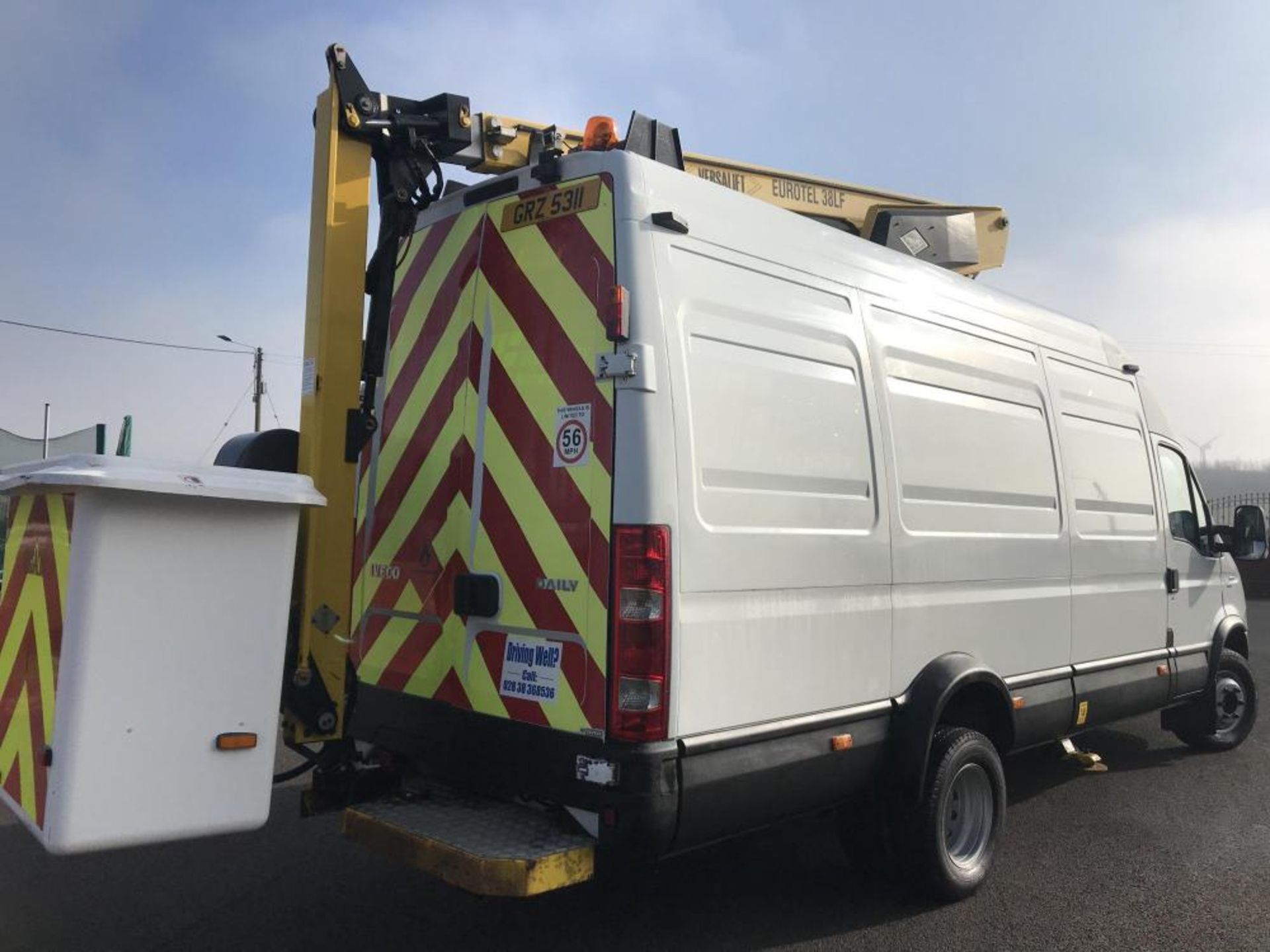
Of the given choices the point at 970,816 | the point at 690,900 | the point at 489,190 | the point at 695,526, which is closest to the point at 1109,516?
the point at 970,816

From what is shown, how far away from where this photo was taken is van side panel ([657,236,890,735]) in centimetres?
331

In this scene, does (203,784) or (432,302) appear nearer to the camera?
(203,784)

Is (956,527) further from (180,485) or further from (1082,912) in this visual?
(180,485)

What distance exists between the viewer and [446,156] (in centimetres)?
421

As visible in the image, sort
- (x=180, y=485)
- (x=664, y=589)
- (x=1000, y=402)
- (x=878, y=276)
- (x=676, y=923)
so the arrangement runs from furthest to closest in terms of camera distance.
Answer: (x=1000, y=402) < (x=878, y=276) < (x=676, y=923) < (x=664, y=589) < (x=180, y=485)

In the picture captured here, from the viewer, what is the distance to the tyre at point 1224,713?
677 centimetres

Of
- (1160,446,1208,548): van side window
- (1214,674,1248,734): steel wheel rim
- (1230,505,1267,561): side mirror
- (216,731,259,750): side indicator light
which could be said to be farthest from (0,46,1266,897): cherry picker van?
(1214,674,1248,734): steel wheel rim

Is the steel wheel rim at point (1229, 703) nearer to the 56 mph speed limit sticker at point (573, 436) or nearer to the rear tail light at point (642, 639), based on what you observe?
the rear tail light at point (642, 639)

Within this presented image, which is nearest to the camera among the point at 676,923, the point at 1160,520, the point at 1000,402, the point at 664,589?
the point at 664,589

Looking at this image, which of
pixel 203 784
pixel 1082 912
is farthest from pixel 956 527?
pixel 203 784

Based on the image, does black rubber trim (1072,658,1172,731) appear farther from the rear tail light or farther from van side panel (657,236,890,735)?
the rear tail light

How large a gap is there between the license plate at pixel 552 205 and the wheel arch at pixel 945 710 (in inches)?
90.2

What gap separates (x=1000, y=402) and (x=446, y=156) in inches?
111

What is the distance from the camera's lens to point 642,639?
3154 mm
